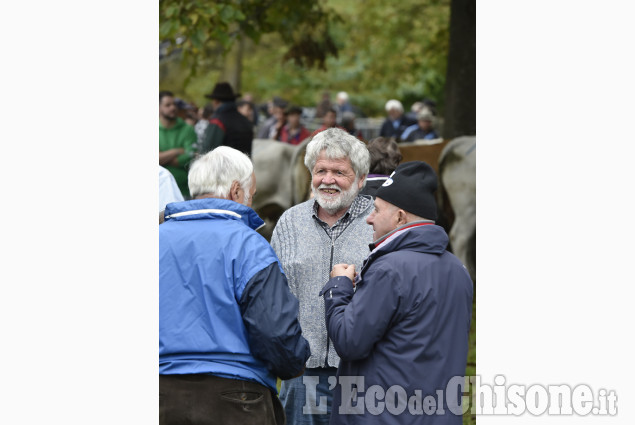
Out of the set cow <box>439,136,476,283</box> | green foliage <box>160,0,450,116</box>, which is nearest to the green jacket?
green foliage <box>160,0,450,116</box>

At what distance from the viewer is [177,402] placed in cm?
312

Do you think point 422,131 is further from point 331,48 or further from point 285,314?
point 285,314

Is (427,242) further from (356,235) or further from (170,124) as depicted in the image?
(170,124)

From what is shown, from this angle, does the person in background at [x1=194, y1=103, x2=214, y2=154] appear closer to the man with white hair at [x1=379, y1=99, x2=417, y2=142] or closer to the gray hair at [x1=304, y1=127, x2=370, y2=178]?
the man with white hair at [x1=379, y1=99, x2=417, y2=142]

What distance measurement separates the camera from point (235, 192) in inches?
134

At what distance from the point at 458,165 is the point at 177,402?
767 centimetres

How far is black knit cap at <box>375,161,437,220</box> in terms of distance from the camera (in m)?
3.19

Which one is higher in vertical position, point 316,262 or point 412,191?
point 412,191

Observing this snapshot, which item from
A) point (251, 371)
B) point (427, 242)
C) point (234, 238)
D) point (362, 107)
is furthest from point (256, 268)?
point (362, 107)

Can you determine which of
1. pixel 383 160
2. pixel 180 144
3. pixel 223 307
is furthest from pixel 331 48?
pixel 223 307

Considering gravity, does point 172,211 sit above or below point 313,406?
above

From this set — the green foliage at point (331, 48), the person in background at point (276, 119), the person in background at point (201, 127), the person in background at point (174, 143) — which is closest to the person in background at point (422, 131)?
the green foliage at point (331, 48)

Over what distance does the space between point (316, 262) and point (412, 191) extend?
30.7 inches

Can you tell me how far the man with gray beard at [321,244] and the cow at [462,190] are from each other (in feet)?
20.5
